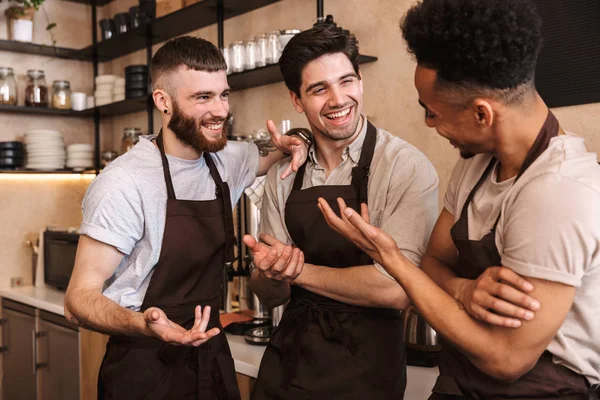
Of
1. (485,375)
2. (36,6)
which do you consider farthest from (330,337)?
(36,6)

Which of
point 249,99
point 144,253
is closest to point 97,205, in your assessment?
point 144,253

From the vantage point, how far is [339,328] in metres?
1.56

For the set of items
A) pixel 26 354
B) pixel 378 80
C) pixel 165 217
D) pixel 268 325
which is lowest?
pixel 26 354

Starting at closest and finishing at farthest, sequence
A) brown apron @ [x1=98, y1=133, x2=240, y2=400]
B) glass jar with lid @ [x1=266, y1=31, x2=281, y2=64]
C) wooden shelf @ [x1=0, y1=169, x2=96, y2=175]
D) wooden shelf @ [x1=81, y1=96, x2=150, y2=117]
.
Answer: brown apron @ [x1=98, y1=133, x2=240, y2=400] → glass jar with lid @ [x1=266, y1=31, x2=281, y2=64] → wooden shelf @ [x1=81, y1=96, x2=150, y2=117] → wooden shelf @ [x1=0, y1=169, x2=96, y2=175]

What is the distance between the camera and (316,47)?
167cm

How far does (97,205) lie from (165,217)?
0.66 ft

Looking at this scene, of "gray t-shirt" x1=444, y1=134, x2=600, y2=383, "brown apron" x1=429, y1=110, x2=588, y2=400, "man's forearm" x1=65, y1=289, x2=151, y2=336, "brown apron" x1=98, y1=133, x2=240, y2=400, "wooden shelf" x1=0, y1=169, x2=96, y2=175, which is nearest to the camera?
"gray t-shirt" x1=444, y1=134, x2=600, y2=383

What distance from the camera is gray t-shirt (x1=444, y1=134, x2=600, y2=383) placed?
3.14 feet

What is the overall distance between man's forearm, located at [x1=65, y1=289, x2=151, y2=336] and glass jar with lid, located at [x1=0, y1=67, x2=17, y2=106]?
2717 millimetres

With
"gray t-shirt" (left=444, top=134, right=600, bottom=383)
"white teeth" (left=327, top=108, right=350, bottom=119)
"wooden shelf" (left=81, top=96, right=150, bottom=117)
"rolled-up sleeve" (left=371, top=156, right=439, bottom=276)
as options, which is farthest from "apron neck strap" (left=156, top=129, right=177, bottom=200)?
"wooden shelf" (left=81, top=96, right=150, bottom=117)

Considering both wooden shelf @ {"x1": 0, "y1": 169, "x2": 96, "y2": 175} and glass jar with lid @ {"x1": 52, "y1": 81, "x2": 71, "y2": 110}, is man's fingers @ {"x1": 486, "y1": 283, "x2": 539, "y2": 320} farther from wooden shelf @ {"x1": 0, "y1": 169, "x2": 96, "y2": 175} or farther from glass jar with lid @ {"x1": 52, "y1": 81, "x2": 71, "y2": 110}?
glass jar with lid @ {"x1": 52, "y1": 81, "x2": 71, "y2": 110}

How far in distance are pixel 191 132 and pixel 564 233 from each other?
1.19 metres

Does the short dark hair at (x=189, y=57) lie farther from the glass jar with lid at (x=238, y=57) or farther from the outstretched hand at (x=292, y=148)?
the glass jar with lid at (x=238, y=57)

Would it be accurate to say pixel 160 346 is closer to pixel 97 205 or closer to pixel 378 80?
pixel 97 205
